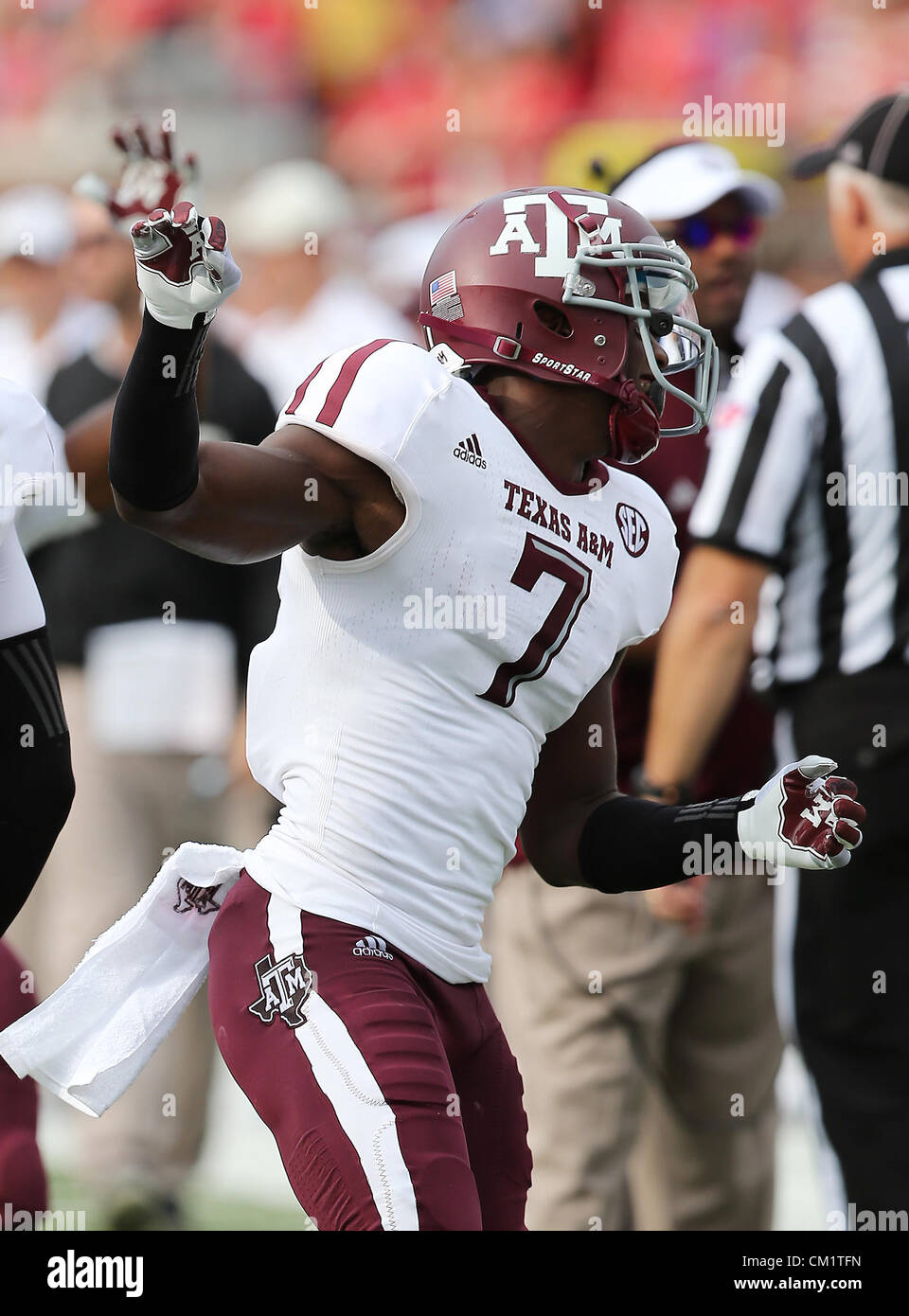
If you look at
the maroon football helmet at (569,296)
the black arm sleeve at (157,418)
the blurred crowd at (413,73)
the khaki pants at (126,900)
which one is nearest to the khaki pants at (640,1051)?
the khaki pants at (126,900)

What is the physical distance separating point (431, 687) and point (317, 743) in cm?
16

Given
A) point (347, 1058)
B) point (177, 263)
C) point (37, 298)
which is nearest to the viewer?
point (177, 263)

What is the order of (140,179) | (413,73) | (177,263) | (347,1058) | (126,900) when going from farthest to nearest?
(413,73) → (126,900) → (140,179) → (347,1058) → (177,263)

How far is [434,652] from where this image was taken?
244 cm

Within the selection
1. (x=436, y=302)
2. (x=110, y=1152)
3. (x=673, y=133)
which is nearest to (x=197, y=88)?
(x=673, y=133)

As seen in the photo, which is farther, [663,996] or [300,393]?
[663,996]

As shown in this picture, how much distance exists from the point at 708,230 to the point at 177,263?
2.35 metres

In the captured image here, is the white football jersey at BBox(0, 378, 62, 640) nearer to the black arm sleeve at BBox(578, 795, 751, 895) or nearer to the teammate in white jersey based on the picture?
the teammate in white jersey

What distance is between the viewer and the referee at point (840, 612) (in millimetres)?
3584

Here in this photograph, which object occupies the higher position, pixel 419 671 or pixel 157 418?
pixel 157 418

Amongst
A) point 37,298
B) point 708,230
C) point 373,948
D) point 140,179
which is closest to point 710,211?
point 708,230

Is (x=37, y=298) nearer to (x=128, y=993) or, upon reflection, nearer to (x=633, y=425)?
(x=633, y=425)

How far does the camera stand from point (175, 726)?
193 inches

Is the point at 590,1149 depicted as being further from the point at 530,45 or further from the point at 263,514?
the point at 530,45
